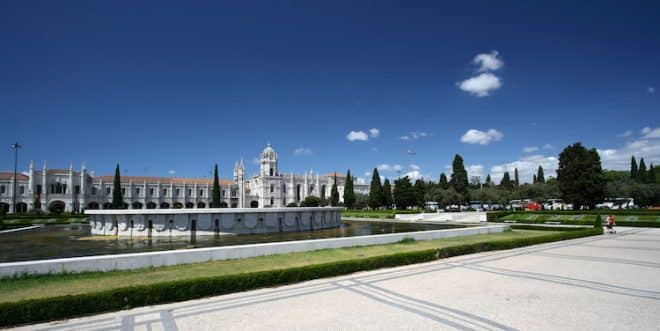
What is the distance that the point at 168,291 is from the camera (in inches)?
291

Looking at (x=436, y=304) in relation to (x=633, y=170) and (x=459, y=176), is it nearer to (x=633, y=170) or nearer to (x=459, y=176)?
(x=459, y=176)

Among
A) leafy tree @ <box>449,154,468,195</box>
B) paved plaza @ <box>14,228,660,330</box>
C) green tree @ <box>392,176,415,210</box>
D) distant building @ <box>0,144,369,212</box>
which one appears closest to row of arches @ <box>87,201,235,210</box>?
distant building @ <box>0,144,369,212</box>

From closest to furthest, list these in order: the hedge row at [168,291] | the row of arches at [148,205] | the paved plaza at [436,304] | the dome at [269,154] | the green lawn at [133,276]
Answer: the paved plaza at [436,304] → the hedge row at [168,291] → the green lawn at [133,276] → the row of arches at [148,205] → the dome at [269,154]

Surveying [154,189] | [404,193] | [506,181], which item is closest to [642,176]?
[506,181]

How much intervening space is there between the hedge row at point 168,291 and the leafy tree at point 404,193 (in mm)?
48549

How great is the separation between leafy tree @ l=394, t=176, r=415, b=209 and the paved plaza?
4829 centimetres

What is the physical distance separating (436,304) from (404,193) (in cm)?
5312

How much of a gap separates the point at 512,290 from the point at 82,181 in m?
78.5

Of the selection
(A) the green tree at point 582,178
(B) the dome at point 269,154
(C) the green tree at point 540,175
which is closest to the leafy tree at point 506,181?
(C) the green tree at point 540,175

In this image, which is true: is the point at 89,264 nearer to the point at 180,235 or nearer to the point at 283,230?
the point at 180,235

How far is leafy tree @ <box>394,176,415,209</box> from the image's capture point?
194 ft

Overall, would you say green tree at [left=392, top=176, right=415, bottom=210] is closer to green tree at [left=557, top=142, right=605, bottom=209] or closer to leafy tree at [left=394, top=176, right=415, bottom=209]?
leafy tree at [left=394, top=176, right=415, bottom=209]

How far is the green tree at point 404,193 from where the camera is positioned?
5919 cm

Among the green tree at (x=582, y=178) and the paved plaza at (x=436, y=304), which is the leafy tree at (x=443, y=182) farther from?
the paved plaza at (x=436, y=304)
